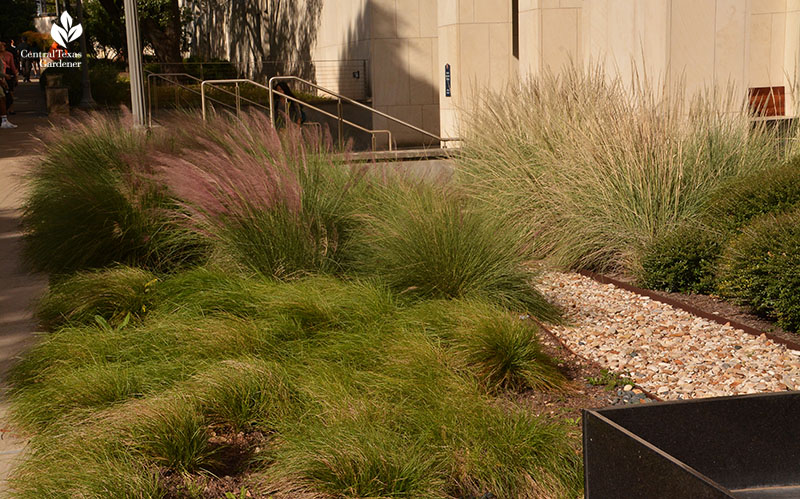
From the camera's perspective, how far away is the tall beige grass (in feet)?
24.5

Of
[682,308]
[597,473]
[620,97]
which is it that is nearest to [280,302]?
[682,308]

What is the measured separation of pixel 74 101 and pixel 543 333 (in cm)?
2536

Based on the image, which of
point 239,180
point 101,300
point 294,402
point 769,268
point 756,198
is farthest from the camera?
point 756,198

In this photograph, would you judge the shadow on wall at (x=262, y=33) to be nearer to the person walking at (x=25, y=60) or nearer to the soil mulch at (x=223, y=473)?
the person walking at (x=25, y=60)

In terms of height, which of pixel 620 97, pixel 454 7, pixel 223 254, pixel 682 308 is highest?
pixel 454 7

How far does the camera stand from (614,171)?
7562 mm

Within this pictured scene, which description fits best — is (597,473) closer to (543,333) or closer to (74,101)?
(543,333)

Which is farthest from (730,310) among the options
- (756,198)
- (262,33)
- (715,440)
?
(262,33)

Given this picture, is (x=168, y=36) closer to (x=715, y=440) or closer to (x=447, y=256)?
(x=447, y=256)

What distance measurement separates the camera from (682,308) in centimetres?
646

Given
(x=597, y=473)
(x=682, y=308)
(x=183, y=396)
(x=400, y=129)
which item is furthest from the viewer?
(x=400, y=129)

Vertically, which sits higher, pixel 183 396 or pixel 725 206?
pixel 725 206

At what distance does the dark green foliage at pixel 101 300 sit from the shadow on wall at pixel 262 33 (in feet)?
76.5

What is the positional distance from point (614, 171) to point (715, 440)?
18.1 ft
